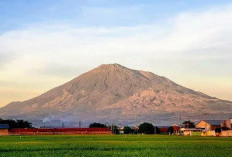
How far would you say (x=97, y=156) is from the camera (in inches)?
1270

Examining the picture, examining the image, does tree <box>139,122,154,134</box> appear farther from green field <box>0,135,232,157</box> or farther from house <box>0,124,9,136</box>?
green field <box>0,135,232,157</box>

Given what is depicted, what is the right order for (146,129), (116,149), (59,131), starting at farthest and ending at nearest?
(146,129) → (59,131) → (116,149)

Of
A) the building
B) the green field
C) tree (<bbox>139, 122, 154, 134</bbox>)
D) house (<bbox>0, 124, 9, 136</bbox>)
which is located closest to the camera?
the green field

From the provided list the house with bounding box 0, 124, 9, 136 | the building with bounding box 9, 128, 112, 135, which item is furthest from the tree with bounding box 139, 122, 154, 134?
the house with bounding box 0, 124, 9, 136

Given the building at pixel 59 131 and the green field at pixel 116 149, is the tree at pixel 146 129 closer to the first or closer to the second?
the building at pixel 59 131

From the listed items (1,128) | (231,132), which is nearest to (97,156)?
(231,132)

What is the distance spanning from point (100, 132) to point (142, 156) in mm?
150642

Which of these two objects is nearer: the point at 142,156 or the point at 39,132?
the point at 142,156

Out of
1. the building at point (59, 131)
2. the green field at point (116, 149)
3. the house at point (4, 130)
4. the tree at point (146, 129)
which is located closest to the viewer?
the green field at point (116, 149)

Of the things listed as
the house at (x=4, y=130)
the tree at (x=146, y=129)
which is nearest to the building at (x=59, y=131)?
the house at (x=4, y=130)

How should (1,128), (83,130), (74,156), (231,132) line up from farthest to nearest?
(83,130) → (1,128) → (231,132) → (74,156)

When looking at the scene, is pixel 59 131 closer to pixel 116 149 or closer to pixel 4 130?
pixel 4 130

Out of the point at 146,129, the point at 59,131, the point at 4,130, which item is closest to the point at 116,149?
the point at 4,130

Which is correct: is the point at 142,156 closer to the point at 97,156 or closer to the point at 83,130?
the point at 97,156
